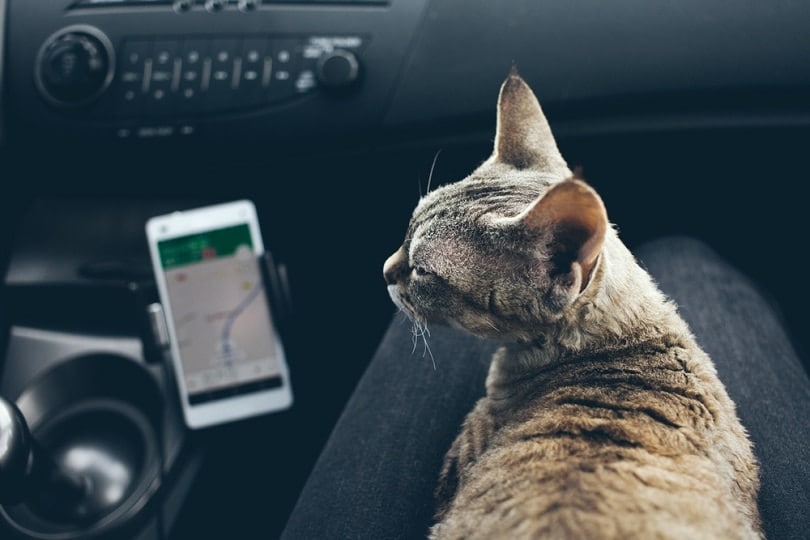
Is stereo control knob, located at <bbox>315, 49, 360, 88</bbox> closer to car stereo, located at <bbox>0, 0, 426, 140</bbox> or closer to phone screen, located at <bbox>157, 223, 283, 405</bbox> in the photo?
car stereo, located at <bbox>0, 0, 426, 140</bbox>

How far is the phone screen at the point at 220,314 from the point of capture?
47.9 inches

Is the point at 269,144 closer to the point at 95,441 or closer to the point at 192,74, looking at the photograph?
the point at 192,74

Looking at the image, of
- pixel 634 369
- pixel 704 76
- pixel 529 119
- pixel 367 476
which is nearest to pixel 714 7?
pixel 704 76

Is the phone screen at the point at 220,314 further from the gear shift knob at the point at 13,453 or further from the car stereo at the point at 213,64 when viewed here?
the gear shift knob at the point at 13,453

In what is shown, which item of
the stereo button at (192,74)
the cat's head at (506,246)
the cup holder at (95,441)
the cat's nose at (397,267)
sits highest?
the stereo button at (192,74)

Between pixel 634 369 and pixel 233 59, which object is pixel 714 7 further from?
pixel 233 59

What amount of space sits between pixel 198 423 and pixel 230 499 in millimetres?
191

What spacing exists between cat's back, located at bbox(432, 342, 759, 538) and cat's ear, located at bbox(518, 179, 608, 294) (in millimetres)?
167

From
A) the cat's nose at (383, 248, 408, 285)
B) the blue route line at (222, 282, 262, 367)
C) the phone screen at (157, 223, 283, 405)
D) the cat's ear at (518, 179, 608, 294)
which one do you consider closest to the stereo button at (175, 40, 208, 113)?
the phone screen at (157, 223, 283, 405)

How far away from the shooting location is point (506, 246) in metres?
0.76

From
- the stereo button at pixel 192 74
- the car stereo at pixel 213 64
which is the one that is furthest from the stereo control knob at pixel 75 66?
the stereo button at pixel 192 74

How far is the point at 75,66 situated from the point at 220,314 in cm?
50

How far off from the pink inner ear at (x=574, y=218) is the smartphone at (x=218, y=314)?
691 millimetres

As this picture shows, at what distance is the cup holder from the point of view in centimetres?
107
